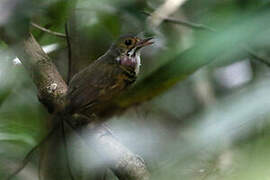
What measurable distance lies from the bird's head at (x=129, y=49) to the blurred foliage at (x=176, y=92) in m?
0.09

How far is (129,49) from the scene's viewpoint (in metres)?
3.57

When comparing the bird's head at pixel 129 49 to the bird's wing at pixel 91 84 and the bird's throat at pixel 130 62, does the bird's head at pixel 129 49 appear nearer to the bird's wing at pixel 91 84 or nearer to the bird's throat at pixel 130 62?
the bird's throat at pixel 130 62

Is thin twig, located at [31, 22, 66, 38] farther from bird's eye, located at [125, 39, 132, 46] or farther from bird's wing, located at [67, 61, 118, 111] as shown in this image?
bird's eye, located at [125, 39, 132, 46]

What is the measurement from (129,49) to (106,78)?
460 millimetres

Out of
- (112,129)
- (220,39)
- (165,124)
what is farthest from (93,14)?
(220,39)

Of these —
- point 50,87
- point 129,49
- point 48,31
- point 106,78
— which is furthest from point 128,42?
point 50,87

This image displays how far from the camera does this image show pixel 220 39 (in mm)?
1084

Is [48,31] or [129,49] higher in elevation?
[48,31]

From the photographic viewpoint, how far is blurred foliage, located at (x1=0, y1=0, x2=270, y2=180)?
81 centimetres

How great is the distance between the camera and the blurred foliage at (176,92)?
2.67 feet

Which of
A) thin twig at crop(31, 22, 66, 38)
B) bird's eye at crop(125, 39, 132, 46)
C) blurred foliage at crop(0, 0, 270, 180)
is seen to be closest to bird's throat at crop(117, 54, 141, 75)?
bird's eye at crop(125, 39, 132, 46)

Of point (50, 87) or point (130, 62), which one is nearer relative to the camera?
point (50, 87)

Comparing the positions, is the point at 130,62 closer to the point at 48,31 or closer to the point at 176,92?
the point at 48,31

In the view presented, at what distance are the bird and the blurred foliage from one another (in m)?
0.14
